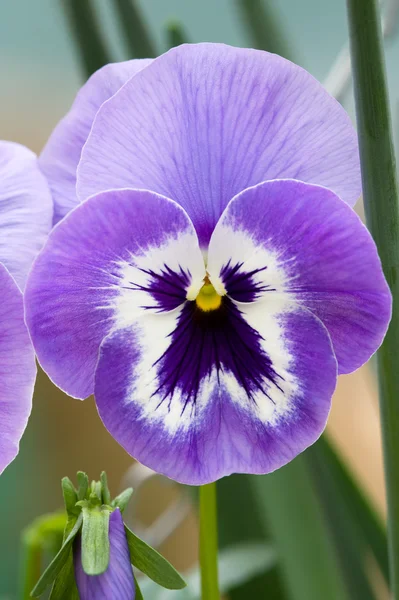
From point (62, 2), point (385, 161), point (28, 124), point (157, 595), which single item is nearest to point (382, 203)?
Answer: point (385, 161)

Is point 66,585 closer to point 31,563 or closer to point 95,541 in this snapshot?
point 95,541

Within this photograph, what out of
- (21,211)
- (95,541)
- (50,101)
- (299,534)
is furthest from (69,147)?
(50,101)

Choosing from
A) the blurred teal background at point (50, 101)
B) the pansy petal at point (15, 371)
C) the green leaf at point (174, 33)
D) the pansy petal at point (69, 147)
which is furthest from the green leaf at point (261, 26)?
the blurred teal background at point (50, 101)

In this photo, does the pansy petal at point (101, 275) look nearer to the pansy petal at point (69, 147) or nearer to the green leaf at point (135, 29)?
Answer: the pansy petal at point (69, 147)

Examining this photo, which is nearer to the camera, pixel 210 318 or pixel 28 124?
pixel 210 318

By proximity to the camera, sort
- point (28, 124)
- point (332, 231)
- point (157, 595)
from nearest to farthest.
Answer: point (332, 231)
point (157, 595)
point (28, 124)

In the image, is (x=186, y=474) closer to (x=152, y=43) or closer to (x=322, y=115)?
(x=322, y=115)
